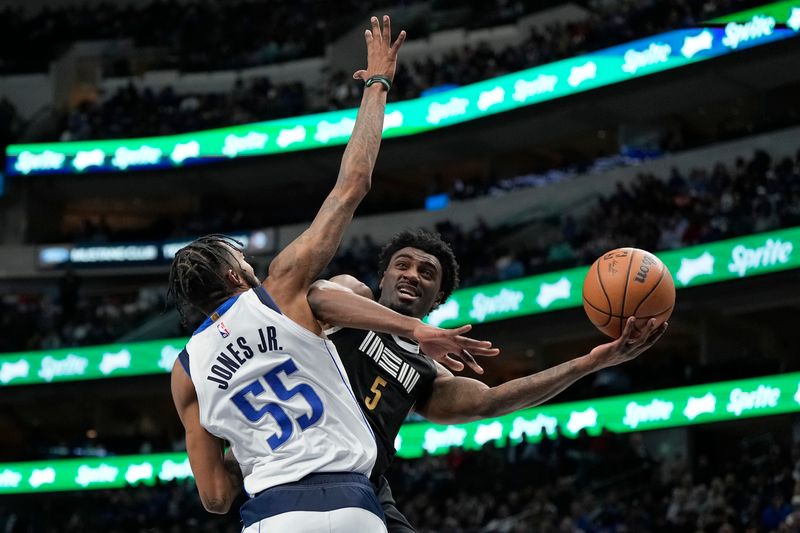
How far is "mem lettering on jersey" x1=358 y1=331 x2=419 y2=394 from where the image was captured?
5.57 metres

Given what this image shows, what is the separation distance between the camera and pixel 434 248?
5.97 m

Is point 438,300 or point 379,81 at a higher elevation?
point 379,81

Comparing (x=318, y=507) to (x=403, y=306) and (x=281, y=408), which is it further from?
(x=403, y=306)

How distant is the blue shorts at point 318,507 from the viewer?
14.0ft

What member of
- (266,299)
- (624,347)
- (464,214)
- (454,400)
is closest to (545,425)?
(464,214)

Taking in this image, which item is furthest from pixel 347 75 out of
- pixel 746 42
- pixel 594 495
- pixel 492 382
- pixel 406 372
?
pixel 406 372

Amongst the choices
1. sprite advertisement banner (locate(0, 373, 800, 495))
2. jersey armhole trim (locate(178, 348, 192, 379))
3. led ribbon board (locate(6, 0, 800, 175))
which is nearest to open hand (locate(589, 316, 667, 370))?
jersey armhole trim (locate(178, 348, 192, 379))

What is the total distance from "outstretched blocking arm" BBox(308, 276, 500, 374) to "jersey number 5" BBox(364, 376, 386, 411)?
108cm

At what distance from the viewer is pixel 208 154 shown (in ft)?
112

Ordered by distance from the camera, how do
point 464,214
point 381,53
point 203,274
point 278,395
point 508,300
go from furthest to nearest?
point 464,214 < point 508,300 < point 381,53 < point 203,274 < point 278,395

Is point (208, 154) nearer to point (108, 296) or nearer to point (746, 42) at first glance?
point (108, 296)

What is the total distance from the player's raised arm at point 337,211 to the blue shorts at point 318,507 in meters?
0.72

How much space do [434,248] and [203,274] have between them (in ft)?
5.64

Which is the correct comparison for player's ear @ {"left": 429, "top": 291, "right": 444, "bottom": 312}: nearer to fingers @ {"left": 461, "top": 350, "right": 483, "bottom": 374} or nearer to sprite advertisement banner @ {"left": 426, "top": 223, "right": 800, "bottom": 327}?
fingers @ {"left": 461, "top": 350, "right": 483, "bottom": 374}
